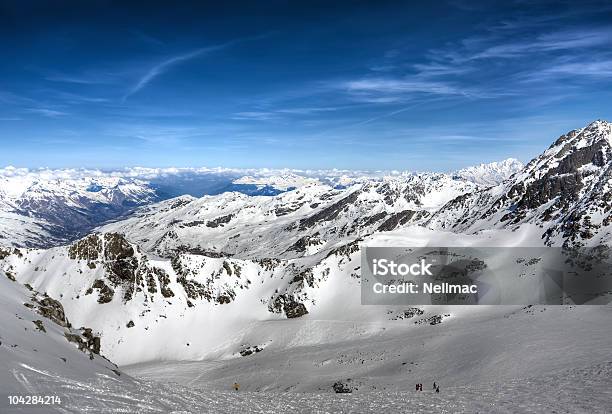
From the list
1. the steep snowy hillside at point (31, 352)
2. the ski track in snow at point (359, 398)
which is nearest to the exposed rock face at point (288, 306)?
the ski track in snow at point (359, 398)

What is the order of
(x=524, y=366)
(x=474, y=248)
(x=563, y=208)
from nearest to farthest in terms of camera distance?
(x=524, y=366)
(x=474, y=248)
(x=563, y=208)

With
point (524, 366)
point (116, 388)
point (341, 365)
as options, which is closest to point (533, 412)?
point (524, 366)

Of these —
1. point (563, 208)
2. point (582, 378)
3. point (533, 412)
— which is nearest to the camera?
point (533, 412)

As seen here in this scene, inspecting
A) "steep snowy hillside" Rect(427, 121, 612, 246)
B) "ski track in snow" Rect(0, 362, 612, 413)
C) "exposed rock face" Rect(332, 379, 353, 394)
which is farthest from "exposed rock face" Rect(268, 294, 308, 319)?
"steep snowy hillside" Rect(427, 121, 612, 246)

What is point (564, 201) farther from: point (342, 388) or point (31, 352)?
point (31, 352)

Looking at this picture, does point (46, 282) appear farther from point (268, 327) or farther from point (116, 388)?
point (116, 388)

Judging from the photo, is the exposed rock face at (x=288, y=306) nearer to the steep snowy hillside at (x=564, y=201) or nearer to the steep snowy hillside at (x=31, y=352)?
the steep snowy hillside at (x=31, y=352)

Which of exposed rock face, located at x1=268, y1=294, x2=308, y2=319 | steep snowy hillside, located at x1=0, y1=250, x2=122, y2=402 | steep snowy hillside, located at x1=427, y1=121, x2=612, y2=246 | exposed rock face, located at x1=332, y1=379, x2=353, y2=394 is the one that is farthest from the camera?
exposed rock face, located at x1=268, y1=294, x2=308, y2=319

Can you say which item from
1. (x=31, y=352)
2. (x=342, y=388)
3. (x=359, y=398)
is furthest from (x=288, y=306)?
(x=31, y=352)

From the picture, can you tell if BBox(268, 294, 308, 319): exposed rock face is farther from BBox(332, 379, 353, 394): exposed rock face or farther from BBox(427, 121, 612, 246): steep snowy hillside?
BBox(427, 121, 612, 246): steep snowy hillside
